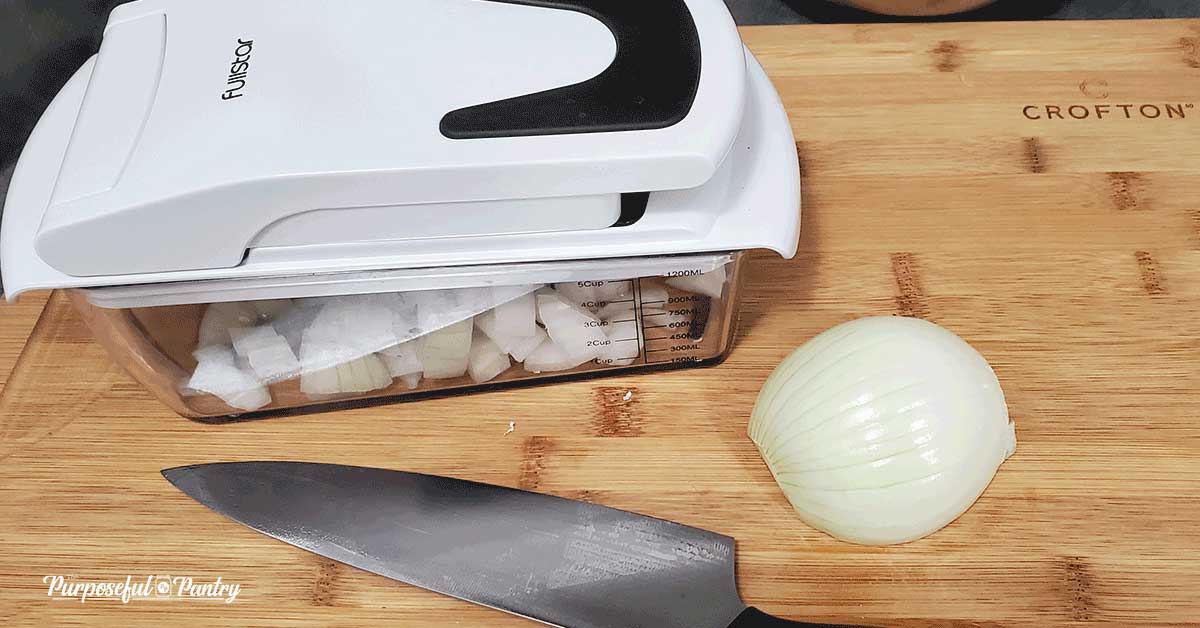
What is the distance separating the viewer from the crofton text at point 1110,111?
0.92 metres

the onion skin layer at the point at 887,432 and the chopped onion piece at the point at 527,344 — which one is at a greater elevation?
the chopped onion piece at the point at 527,344

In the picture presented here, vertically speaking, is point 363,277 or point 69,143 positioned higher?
point 69,143

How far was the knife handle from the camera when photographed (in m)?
0.61

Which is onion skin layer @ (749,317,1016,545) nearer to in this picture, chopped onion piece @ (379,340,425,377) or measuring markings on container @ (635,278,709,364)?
measuring markings on container @ (635,278,709,364)

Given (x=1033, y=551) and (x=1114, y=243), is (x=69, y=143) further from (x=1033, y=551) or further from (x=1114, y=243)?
(x=1114, y=243)

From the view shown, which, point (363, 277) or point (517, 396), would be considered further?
point (517, 396)

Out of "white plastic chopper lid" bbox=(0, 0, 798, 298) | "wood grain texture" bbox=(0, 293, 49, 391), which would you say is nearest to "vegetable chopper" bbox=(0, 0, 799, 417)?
"white plastic chopper lid" bbox=(0, 0, 798, 298)

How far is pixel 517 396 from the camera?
0.76 m

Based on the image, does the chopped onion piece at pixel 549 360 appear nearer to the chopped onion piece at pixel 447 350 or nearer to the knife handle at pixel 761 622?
the chopped onion piece at pixel 447 350

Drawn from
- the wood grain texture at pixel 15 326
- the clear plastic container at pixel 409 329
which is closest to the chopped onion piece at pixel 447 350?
the clear plastic container at pixel 409 329

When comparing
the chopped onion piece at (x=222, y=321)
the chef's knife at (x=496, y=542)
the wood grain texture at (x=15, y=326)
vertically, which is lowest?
the chef's knife at (x=496, y=542)

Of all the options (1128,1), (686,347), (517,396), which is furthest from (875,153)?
(1128,1)

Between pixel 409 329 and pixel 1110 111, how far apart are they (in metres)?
0.68

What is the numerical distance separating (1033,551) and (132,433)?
2.18 ft
